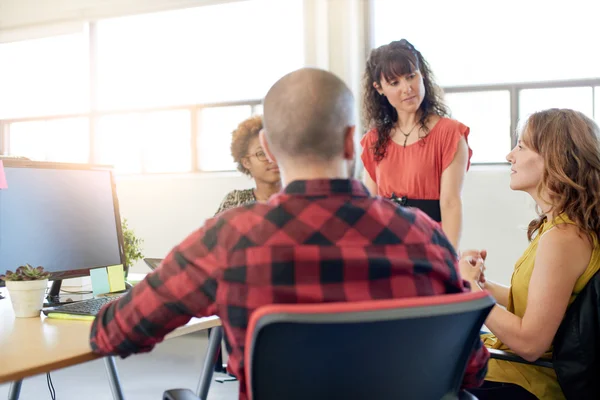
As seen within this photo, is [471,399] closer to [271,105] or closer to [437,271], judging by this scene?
[437,271]

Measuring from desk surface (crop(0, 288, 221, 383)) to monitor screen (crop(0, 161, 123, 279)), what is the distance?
226mm

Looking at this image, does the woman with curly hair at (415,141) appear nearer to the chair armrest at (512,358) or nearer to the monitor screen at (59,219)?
the chair armrest at (512,358)

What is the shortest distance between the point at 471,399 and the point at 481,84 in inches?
137

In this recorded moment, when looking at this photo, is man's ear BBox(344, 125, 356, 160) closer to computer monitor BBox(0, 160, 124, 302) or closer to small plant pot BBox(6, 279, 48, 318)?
small plant pot BBox(6, 279, 48, 318)

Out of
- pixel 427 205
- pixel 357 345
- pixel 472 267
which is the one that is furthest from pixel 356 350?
pixel 427 205

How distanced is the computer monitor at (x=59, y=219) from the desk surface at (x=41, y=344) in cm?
22

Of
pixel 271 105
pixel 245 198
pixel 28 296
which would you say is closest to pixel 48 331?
pixel 28 296

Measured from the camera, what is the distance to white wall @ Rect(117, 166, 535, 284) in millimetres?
3994

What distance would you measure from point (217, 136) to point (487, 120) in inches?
82.8

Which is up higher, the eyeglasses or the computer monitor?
the eyeglasses

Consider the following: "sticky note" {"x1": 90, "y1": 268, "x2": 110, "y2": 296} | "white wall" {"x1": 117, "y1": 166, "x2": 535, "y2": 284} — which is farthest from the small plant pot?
"white wall" {"x1": 117, "y1": 166, "x2": 535, "y2": 284}

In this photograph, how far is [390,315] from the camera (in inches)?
30.6

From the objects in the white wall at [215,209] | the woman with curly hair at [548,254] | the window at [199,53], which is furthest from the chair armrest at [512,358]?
the window at [199,53]

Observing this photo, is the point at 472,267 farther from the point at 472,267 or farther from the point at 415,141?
the point at 415,141
